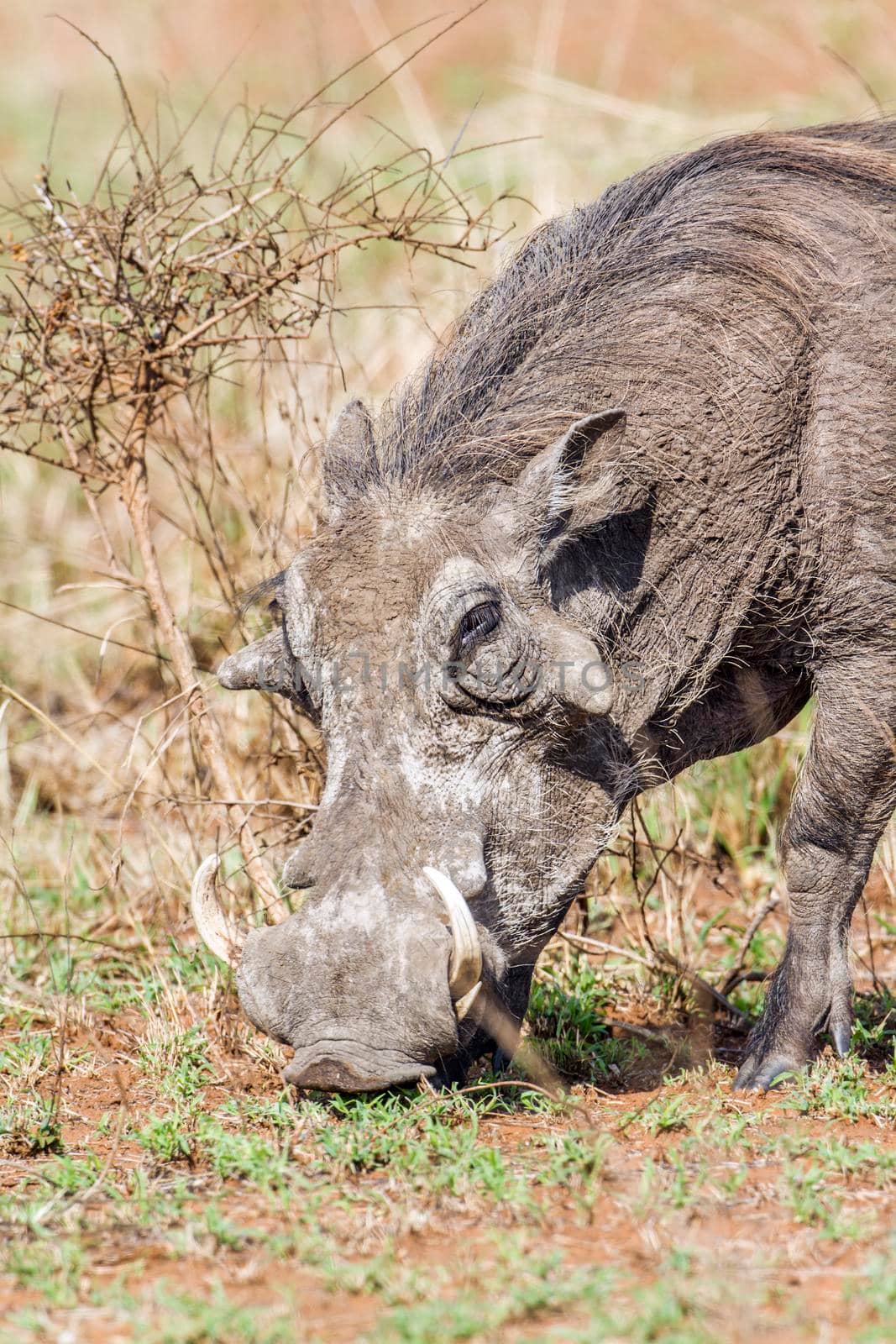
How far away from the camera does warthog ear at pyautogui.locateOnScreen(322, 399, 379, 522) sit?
2959 mm

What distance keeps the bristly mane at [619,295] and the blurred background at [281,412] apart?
0.25 meters

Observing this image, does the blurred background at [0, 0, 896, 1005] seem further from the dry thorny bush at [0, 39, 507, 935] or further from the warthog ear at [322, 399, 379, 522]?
the warthog ear at [322, 399, 379, 522]

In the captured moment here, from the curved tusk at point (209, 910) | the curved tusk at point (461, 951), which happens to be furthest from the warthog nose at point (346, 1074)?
the curved tusk at point (209, 910)

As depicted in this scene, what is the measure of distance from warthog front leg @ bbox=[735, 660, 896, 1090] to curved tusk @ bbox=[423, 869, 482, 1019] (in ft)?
2.84

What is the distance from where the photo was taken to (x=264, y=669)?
9.69ft

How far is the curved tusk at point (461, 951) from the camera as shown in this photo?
2475mm

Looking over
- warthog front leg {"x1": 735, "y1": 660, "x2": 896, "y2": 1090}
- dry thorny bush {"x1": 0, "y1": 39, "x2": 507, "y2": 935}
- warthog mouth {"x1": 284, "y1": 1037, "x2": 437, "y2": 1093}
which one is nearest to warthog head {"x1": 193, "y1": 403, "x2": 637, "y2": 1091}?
warthog mouth {"x1": 284, "y1": 1037, "x2": 437, "y2": 1093}

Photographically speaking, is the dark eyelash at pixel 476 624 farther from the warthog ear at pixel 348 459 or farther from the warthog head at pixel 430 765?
the warthog ear at pixel 348 459

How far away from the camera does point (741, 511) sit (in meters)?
3.03

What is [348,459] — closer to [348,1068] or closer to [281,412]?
[281,412]

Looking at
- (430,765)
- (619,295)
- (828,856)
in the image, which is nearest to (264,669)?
(430,765)

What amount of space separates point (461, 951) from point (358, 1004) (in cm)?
19

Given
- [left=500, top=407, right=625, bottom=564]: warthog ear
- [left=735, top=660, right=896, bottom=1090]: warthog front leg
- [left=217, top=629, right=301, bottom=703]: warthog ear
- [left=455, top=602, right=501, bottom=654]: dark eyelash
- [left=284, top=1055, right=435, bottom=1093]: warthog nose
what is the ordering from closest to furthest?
[left=284, top=1055, right=435, bottom=1093]: warthog nose
[left=455, top=602, right=501, bottom=654]: dark eyelash
[left=500, top=407, right=625, bottom=564]: warthog ear
[left=217, top=629, right=301, bottom=703]: warthog ear
[left=735, top=660, right=896, bottom=1090]: warthog front leg

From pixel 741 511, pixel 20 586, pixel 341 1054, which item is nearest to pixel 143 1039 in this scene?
pixel 341 1054
